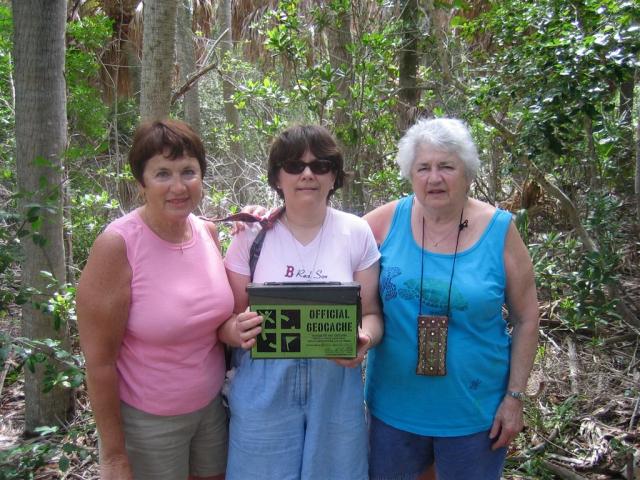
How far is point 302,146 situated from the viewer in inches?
81.0

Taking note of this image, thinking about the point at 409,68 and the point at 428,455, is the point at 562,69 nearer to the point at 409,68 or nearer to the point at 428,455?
the point at 428,455

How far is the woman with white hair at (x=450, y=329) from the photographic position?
2.09m

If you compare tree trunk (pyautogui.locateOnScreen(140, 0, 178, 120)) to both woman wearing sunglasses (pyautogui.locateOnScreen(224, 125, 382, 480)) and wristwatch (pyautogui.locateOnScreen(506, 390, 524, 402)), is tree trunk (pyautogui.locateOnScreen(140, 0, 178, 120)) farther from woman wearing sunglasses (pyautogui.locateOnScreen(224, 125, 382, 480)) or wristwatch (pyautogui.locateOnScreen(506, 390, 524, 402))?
wristwatch (pyautogui.locateOnScreen(506, 390, 524, 402))

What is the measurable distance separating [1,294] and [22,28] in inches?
62.9

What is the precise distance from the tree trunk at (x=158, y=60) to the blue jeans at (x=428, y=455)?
213cm

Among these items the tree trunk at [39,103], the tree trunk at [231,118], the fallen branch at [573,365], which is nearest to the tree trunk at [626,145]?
the fallen branch at [573,365]

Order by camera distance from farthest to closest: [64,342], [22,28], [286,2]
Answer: [286,2] < [64,342] < [22,28]

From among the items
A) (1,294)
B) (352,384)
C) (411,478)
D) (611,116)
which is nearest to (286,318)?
(352,384)

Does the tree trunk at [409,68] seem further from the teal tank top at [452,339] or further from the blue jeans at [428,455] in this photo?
the blue jeans at [428,455]

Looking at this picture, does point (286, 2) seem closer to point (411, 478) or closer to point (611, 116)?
point (611, 116)

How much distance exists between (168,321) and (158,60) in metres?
1.90

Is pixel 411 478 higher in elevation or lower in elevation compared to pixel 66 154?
lower

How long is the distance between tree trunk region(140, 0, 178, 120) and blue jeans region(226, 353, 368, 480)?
1.83 metres

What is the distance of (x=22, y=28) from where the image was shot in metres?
3.06
